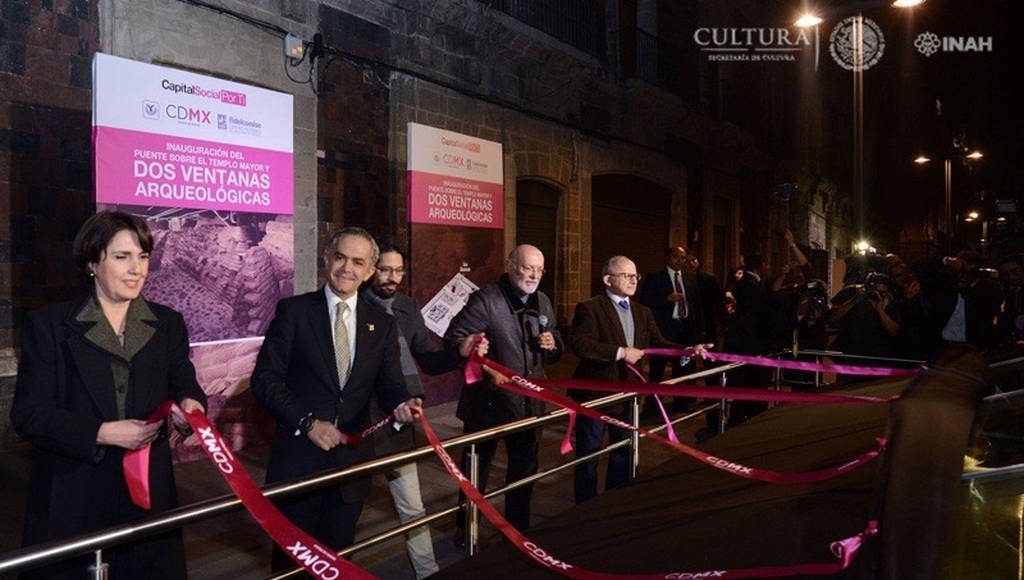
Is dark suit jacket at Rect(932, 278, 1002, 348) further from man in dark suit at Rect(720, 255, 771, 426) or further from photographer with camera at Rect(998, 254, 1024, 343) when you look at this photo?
man in dark suit at Rect(720, 255, 771, 426)

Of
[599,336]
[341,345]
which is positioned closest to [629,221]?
[599,336]

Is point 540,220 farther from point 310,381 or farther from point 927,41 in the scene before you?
point 927,41

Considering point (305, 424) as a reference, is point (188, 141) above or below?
above

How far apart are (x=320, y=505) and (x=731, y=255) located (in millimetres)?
18069

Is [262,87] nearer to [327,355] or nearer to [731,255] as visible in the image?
[327,355]

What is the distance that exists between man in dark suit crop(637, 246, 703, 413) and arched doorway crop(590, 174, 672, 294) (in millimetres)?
4377

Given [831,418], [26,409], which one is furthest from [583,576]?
[831,418]

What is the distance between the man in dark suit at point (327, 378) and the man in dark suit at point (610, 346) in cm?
209

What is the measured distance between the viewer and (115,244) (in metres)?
2.89

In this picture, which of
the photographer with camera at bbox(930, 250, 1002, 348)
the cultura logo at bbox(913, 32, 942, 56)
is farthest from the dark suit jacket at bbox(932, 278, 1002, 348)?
the cultura logo at bbox(913, 32, 942, 56)

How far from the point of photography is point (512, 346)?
5102 mm

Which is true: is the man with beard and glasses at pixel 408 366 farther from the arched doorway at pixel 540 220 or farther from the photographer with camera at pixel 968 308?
the arched doorway at pixel 540 220

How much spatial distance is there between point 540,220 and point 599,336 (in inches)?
281

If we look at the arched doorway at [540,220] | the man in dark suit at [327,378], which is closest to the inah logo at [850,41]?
the arched doorway at [540,220]
